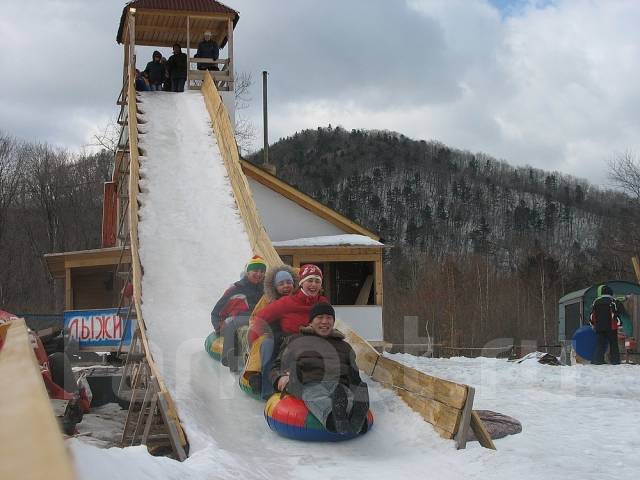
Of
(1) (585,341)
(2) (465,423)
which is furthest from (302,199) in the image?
(2) (465,423)

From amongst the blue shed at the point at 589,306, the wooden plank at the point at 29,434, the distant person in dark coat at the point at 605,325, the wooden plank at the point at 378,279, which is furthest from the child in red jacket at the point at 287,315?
the wooden plank at the point at 378,279

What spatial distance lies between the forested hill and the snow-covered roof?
52.5 meters

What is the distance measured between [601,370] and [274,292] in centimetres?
456

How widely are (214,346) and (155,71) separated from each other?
1211cm

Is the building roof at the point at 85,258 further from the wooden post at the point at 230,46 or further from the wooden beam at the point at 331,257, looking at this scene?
the wooden post at the point at 230,46

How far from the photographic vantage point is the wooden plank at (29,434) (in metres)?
1.36

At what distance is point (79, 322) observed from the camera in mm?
16984

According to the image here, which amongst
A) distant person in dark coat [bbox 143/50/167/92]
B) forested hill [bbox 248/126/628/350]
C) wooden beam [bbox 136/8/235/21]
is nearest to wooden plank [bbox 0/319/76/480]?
distant person in dark coat [bbox 143/50/167/92]

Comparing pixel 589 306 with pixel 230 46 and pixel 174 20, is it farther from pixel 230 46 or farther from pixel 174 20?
pixel 174 20

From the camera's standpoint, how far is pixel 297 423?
538 centimetres

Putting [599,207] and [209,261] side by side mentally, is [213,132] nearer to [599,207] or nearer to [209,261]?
[209,261]

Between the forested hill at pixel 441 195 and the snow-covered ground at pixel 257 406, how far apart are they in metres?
58.5

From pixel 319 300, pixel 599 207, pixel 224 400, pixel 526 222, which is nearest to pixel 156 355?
pixel 224 400

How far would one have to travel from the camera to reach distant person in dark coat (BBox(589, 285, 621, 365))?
33.6 ft
